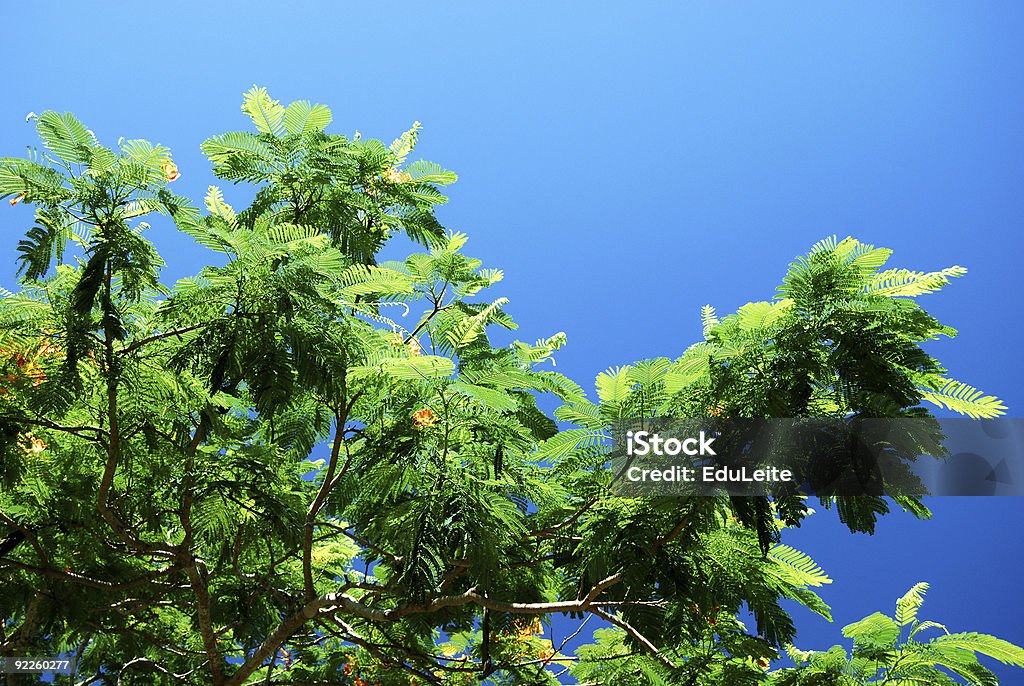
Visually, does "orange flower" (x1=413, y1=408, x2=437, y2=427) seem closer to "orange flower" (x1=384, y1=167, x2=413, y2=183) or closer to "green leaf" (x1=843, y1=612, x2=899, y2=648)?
"orange flower" (x1=384, y1=167, x2=413, y2=183)

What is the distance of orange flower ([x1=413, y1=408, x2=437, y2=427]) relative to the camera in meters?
3.94

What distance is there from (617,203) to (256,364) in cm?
1365

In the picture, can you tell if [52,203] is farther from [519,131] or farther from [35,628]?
[519,131]

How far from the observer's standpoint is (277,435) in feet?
14.8

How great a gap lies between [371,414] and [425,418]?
29 cm

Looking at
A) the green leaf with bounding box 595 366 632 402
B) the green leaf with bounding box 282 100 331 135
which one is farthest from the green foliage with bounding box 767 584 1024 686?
the green leaf with bounding box 282 100 331 135

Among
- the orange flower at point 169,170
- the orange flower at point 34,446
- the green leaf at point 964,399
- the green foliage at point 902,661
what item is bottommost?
the green foliage at point 902,661

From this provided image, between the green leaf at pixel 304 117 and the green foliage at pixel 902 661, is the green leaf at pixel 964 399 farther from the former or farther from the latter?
the green leaf at pixel 304 117

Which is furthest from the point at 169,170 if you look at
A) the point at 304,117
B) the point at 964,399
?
the point at 964,399

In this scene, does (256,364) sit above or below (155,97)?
below

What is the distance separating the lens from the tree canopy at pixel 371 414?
130 inches

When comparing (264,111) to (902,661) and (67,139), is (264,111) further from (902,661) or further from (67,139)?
(902,661)

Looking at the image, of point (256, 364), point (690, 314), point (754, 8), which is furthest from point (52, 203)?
point (754, 8)

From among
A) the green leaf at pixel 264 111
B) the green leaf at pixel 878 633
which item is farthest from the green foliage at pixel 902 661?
the green leaf at pixel 264 111
